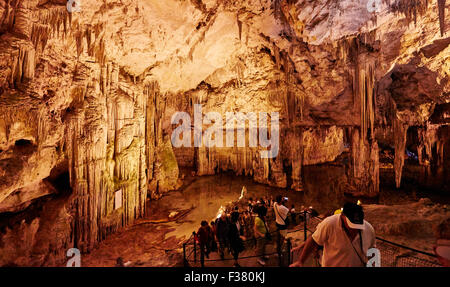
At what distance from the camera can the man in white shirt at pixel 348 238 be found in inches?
75.9

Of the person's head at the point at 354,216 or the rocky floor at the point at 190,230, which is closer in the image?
the person's head at the point at 354,216

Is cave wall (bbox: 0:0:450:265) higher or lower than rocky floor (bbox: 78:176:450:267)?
higher

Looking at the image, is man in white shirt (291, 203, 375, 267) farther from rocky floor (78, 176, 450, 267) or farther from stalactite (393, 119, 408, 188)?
stalactite (393, 119, 408, 188)

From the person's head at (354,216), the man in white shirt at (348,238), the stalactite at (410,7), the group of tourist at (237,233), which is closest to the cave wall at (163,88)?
the stalactite at (410,7)

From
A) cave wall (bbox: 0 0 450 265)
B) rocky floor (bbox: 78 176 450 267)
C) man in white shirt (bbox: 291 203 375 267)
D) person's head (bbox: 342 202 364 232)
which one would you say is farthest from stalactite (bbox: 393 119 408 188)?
person's head (bbox: 342 202 364 232)

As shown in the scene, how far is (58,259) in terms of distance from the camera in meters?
5.82

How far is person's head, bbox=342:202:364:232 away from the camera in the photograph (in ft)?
6.27

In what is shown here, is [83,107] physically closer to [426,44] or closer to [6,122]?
[6,122]

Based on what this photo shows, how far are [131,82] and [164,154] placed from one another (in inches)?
190

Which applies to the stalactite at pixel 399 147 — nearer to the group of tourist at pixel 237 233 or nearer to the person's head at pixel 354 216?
the group of tourist at pixel 237 233

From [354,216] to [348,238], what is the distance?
214 millimetres

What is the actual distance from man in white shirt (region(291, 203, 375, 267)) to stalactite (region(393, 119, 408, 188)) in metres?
11.1

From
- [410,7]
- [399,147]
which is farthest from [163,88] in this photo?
[399,147]

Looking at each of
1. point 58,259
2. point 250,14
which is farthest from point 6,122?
point 250,14
